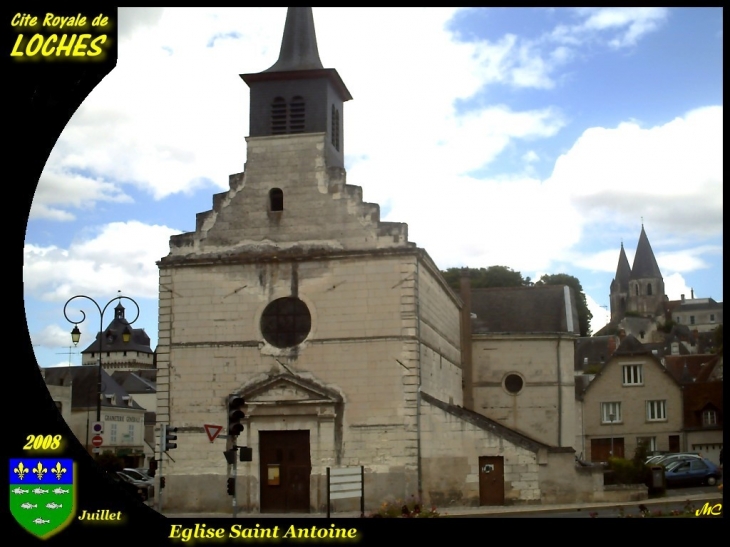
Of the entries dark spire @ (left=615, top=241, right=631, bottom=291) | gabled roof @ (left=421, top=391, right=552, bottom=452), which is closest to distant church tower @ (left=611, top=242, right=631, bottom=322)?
dark spire @ (left=615, top=241, right=631, bottom=291)

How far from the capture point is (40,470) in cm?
1391

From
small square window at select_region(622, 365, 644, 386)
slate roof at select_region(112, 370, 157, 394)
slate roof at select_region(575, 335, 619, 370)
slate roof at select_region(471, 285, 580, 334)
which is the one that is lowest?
small square window at select_region(622, 365, 644, 386)

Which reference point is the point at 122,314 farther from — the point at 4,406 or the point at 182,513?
the point at 4,406

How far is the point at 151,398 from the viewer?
254ft

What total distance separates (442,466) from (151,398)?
53.2 m

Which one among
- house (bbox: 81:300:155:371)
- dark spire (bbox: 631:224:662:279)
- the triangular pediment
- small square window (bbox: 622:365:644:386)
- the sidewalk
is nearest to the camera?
the sidewalk

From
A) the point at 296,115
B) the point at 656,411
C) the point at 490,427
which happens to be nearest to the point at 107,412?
the point at 656,411

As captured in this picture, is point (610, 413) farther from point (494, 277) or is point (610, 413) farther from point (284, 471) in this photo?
point (284, 471)

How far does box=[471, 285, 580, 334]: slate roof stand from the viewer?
43.7 m

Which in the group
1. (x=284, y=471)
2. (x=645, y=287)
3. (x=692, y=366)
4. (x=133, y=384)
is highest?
(x=645, y=287)

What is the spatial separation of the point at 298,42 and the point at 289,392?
12095 millimetres

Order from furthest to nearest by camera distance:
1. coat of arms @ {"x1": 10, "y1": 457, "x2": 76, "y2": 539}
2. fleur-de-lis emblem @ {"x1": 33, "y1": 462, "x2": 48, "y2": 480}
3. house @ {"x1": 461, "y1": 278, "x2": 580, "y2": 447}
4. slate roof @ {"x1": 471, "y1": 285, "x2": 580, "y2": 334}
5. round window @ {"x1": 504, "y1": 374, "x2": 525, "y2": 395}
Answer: slate roof @ {"x1": 471, "y1": 285, "x2": 580, "y2": 334} → round window @ {"x1": 504, "y1": 374, "x2": 525, "y2": 395} → house @ {"x1": 461, "y1": 278, "x2": 580, "y2": 447} → fleur-de-lis emblem @ {"x1": 33, "y1": 462, "x2": 48, "y2": 480} → coat of arms @ {"x1": 10, "y1": 457, "x2": 76, "y2": 539}

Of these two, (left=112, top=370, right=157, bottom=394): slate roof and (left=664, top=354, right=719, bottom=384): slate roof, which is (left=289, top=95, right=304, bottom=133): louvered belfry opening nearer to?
(left=664, top=354, right=719, bottom=384): slate roof
